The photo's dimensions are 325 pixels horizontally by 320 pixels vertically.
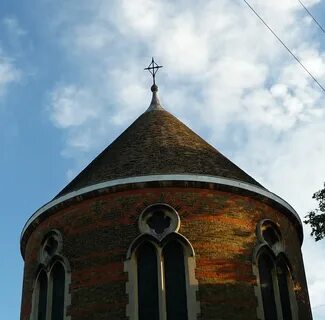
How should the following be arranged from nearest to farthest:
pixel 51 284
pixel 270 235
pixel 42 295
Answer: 1. pixel 51 284
2. pixel 42 295
3. pixel 270 235

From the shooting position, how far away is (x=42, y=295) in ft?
56.6

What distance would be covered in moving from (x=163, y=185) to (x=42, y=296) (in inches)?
174

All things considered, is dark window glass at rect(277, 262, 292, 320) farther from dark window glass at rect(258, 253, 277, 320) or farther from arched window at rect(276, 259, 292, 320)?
dark window glass at rect(258, 253, 277, 320)

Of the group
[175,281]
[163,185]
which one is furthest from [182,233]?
[163,185]

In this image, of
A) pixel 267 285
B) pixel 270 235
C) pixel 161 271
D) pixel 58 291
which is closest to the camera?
pixel 161 271

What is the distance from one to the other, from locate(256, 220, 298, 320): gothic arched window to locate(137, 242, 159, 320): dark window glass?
2648mm

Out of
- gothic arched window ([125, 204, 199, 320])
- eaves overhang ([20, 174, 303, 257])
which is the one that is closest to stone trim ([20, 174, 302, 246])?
eaves overhang ([20, 174, 303, 257])

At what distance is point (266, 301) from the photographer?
53.5ft

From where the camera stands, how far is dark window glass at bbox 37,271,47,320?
1697 centimetres

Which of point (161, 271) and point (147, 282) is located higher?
point (161, 271)

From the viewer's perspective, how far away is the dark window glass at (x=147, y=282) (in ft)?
50.2

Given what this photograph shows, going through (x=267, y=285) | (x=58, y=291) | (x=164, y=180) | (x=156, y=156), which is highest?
(x=156, y=156)

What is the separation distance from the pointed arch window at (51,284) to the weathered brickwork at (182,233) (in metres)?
0.26

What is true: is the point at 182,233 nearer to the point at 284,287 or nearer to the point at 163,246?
the point at 163,246
